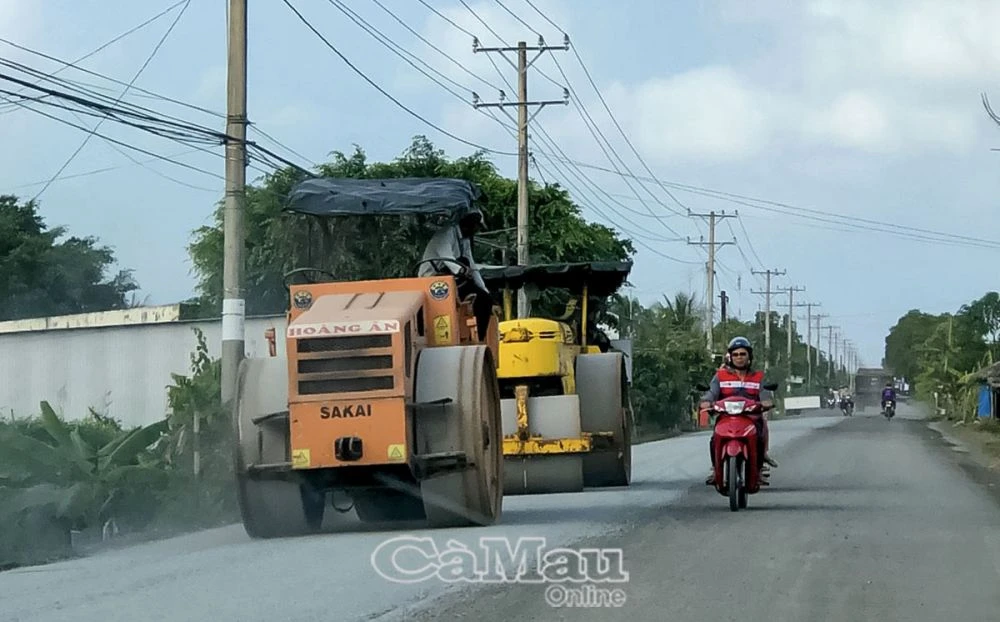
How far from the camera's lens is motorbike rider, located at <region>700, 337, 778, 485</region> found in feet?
52.2

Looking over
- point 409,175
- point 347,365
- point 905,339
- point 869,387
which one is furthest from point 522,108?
point 905,339

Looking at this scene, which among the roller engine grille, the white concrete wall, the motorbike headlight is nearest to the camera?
the roller engine grille

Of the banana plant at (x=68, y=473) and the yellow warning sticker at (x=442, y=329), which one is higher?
the yellow warning sticker at (x=442, y=329)

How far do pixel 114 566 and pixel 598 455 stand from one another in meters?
8.51

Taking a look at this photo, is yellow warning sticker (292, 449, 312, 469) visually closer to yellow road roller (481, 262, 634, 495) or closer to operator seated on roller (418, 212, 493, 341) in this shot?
operator seated on roller (418, 212, 493, 341)

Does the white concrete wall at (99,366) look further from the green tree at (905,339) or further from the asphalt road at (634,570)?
the green tree at (905,339)

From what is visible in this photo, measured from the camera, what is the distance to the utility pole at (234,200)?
18.5 meters

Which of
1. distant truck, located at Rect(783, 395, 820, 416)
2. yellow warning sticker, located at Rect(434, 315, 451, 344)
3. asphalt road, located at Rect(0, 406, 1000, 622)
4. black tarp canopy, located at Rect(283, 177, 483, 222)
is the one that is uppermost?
black tarp canopy, located at Rect(283, 177, 483, 222)

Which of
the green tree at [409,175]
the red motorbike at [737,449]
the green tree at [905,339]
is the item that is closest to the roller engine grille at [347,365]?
the red motorbike at [737,449]

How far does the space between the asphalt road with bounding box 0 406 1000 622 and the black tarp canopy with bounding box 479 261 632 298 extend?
3.12 meters

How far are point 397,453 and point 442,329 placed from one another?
1.69 meters

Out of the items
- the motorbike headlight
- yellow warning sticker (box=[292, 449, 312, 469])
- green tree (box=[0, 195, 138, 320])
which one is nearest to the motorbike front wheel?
the motorbike headlight

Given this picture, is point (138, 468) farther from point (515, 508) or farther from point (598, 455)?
point (598, 455)

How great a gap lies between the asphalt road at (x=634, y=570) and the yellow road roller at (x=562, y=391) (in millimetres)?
822
